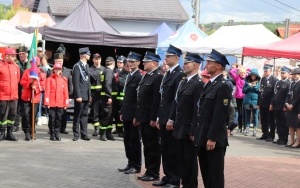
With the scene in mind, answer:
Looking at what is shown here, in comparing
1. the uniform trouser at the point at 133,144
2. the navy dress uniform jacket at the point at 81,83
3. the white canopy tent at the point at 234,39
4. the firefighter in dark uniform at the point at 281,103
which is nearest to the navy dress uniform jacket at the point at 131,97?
the uniform trouser at the point at 133,144

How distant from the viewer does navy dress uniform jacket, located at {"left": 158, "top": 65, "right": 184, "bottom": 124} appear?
384 inches

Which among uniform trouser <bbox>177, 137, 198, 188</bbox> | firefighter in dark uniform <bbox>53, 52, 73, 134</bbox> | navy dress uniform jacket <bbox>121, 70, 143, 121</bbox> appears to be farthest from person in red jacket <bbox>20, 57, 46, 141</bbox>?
uniform trouser <bbox>177, 137, 198, 188</bbox>

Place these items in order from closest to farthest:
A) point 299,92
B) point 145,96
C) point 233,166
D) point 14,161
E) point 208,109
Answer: point 208,109, point 145,96, point 14,161, point 233,166, point 299,92

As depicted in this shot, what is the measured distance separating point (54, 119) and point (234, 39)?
11083 millimetres

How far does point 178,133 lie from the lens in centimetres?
898

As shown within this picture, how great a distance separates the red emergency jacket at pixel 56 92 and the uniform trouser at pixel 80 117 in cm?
36

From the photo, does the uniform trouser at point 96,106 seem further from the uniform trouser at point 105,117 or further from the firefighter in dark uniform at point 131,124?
the firefighter in dark uniform at point 131,124

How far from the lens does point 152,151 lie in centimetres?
1050

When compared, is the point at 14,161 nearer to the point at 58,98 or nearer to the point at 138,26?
the point at 58,98

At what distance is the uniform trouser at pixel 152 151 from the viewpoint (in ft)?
34.4

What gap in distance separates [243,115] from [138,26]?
3222cm

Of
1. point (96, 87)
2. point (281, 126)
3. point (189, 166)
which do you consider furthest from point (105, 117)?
point (189, 166)

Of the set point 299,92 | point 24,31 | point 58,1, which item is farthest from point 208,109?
point 58,1

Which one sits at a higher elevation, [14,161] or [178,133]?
[178,133]
